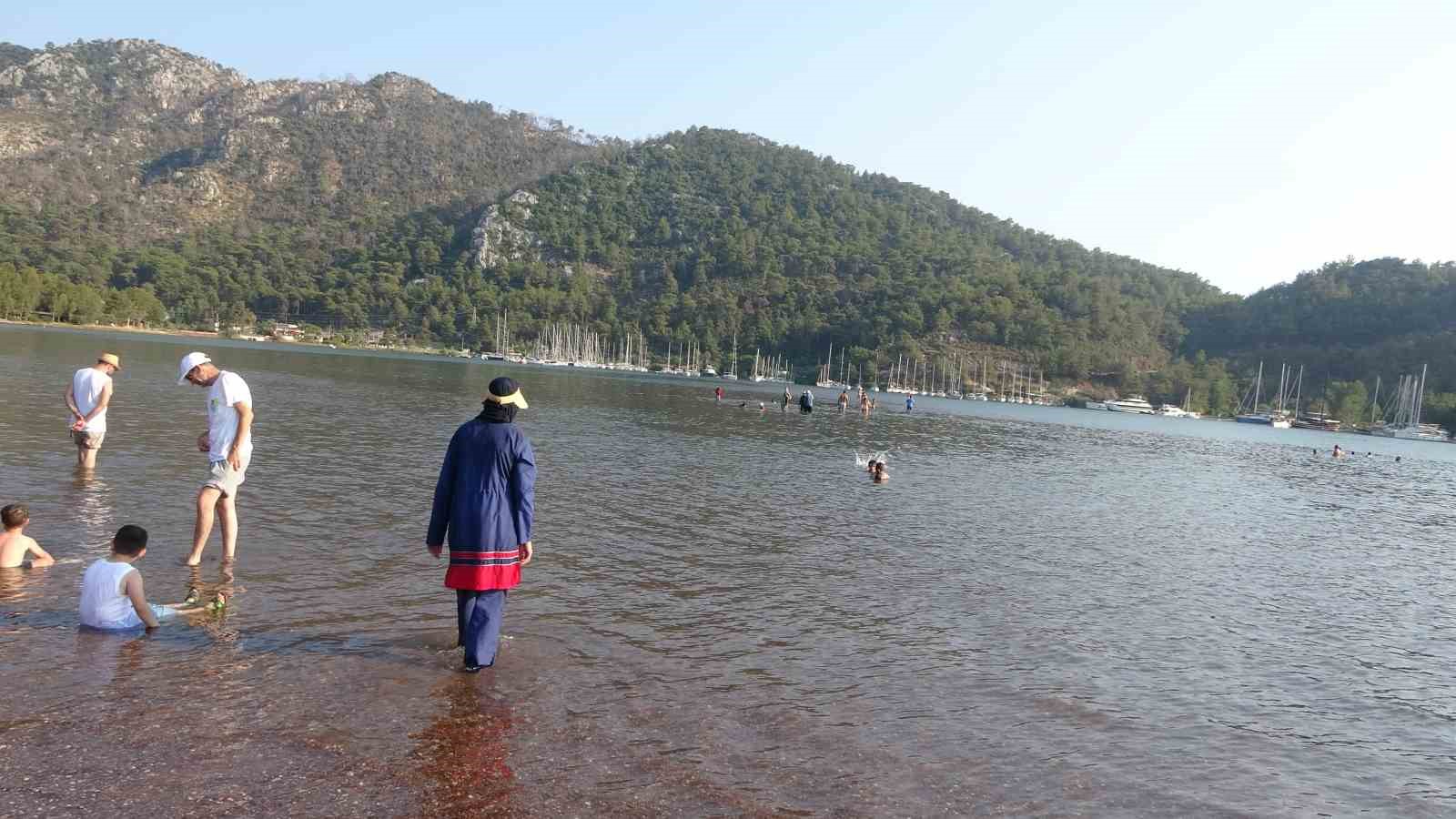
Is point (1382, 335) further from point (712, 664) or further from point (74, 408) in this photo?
point (74, 408)

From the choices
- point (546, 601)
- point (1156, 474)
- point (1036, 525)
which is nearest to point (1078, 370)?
point (1156, 474)

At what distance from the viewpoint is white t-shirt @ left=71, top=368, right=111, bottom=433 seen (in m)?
14.2

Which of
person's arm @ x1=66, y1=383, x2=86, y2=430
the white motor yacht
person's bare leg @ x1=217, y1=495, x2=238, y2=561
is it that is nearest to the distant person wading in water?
person's bare leg @ x1=217, y1=495, x2=238, y2=561

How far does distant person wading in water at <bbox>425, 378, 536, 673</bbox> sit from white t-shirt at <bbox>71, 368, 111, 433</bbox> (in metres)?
10.1

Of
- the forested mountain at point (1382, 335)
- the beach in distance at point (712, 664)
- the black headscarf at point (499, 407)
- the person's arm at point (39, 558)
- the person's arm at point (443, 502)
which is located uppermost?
the forested mountain at point (1382, 335)

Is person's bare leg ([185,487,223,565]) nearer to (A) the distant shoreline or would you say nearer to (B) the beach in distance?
(B) the beach in distance

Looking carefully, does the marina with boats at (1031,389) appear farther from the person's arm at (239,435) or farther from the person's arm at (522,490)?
the person's arm at (522,490)

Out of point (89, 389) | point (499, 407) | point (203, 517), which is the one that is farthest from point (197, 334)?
point (499, 407)

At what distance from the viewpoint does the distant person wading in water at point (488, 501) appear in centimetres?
721

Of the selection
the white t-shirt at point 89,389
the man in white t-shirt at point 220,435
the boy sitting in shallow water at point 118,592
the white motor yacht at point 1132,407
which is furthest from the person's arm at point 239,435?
the white motor yacht at point 1132,407

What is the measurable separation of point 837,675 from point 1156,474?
1360 inches

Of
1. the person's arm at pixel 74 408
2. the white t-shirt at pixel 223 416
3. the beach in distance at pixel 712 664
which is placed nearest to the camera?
the beach in distance at pixel 712 664

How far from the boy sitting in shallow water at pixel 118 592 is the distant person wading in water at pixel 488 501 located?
2853mm

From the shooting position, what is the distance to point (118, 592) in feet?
25.7
